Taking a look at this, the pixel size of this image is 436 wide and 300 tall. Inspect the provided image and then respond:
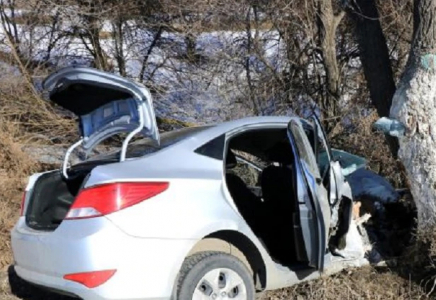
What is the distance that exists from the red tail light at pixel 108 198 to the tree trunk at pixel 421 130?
2489mm

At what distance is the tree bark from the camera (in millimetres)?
8195

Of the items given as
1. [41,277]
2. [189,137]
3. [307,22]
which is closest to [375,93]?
[307,22]

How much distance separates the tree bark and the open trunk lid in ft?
13.5

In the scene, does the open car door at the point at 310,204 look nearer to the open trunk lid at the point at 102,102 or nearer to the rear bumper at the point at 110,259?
the rear bumper at the point at 110,259

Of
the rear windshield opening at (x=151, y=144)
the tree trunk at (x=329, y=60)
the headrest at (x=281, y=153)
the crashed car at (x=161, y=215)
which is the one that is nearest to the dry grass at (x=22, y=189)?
the crashed car at (x=161, y=215)

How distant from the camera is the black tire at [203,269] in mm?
4531

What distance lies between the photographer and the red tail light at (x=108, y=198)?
14.2ft

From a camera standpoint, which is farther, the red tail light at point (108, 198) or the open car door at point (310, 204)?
the open car door at point (310, 204)

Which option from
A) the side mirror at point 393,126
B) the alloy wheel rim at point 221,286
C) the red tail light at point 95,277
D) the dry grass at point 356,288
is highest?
the side mirror at point 393,126

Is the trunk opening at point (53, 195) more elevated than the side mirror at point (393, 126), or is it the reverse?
the side mirror at point (393, 126)

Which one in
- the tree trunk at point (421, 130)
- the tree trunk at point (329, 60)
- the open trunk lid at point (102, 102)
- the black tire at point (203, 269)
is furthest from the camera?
the tree trunk at point (329, 60)

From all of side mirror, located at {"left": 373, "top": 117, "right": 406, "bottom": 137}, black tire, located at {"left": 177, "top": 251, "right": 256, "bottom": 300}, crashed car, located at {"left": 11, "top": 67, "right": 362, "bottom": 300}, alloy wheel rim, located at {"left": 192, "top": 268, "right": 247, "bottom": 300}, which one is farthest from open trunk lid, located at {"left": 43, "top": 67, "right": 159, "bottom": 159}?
side mirror, located at {"left": 373, "top": 117, "right": 406, "bottom": 137}

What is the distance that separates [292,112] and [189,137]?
18.8ft

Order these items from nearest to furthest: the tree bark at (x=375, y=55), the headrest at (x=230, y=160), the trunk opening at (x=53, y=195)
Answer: the trunk opening at (x=53, y=195) < the headrest at (x=230, y=160) < the tree bark at (x=375, y=55)
